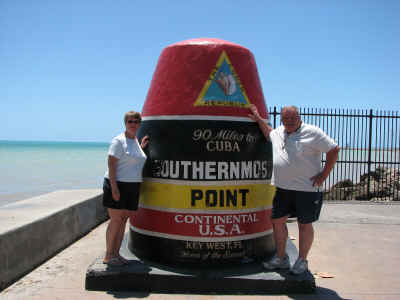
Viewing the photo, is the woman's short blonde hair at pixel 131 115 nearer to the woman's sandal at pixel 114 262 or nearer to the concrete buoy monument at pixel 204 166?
the concrete buoy monument at pixel 204 166

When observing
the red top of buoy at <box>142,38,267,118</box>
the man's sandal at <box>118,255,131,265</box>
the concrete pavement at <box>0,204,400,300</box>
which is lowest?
the concrete pavement at <box>0,204,400,300</box>

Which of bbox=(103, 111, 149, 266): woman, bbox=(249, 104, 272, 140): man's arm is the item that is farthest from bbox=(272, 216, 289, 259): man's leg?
bbox=(103, 111, 149, 266): woman

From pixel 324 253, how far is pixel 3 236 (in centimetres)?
420

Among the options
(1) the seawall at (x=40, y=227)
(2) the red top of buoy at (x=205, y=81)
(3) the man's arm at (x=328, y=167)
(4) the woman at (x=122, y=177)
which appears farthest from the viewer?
(2) the red top of buoy at (x=205, y=81)

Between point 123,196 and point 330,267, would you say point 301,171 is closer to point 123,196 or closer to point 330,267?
point 330,267

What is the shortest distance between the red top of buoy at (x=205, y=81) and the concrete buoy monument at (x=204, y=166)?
0.04 ft

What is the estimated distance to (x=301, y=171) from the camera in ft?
12.0

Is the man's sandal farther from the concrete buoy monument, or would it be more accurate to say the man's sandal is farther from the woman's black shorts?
the woman's black shorts

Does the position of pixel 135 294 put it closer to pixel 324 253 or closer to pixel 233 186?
pixel 233 186

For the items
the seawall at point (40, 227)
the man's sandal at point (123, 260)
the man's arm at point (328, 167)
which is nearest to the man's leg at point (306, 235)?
the man's arm at point (328, 167)

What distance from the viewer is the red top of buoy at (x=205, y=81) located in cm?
396

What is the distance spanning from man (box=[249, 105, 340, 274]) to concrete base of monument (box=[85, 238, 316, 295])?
0.17m

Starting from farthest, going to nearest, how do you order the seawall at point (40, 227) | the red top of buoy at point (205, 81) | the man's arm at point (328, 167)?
the red top of buoy at point (205, 81)
the seawall at point (40, 227)
the man's arm at point (328, 167)

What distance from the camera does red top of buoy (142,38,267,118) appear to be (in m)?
3.96
